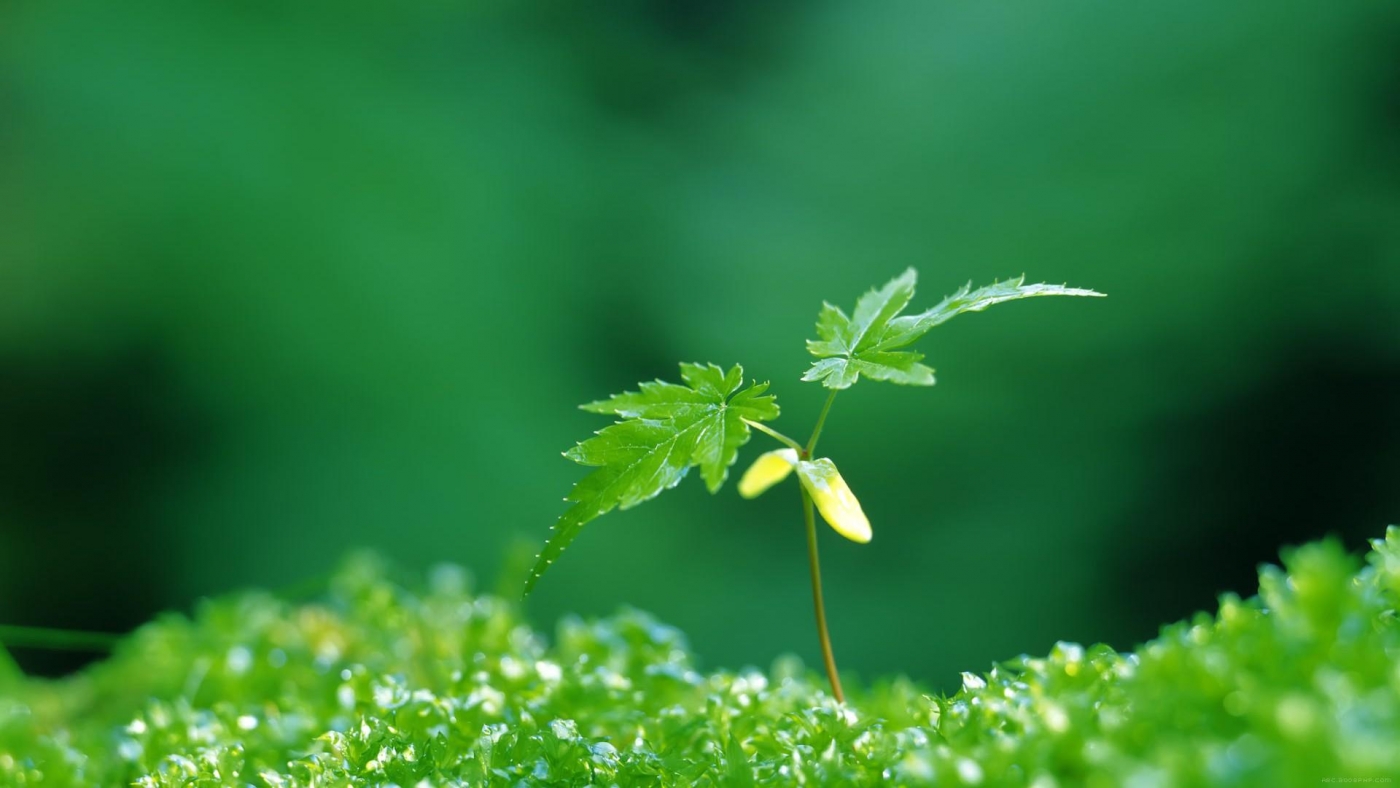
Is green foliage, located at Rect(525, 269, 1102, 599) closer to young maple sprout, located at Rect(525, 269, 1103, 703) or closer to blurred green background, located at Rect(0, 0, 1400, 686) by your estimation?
young maple sprout, located at Rect(525, 269, 1103, 703)

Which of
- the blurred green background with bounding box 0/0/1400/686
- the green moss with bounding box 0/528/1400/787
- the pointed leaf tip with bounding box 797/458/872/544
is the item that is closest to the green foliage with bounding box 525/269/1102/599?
the pointed leaf tip with bounding box 797/458/872/544

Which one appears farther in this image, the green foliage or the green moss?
the green foliage

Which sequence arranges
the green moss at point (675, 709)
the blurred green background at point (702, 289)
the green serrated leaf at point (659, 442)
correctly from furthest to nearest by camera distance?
the blurred green background at point (702, 289) < the green serrated leaf at point (659, 442) < the green moss at point (675, 709)

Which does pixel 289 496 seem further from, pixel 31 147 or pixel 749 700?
pixel 749 700

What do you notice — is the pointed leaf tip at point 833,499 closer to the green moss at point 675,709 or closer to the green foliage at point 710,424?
the green foliage at point 710,424

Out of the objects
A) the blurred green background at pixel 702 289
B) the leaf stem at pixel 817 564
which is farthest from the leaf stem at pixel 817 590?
the blurred green background at pixel 702 289

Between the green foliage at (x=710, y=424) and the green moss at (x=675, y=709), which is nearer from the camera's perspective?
the green moss at (x=675, y=709)

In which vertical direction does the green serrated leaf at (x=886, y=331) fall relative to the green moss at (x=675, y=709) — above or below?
above
